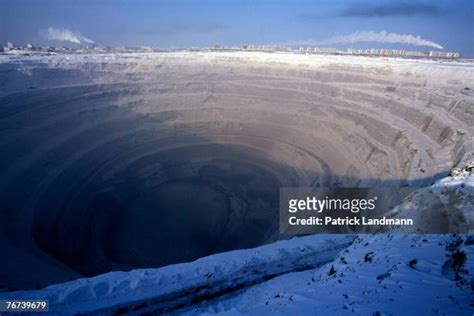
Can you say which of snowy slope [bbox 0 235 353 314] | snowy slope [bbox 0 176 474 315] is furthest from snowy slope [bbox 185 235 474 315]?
snowy slope [bbox 0 235 353 314]

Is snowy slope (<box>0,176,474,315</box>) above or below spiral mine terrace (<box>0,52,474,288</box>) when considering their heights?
below

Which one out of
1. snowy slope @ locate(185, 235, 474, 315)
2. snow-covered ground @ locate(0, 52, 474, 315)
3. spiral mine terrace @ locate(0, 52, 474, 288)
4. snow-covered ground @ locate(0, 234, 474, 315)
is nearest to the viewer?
snowy slope @ locate(185, 235, 474, 315)

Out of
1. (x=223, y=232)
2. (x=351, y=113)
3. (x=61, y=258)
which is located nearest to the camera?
(x=61, y=258)

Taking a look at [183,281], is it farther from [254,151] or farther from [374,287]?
[254,151]

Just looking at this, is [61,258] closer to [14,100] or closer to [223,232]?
[223,232]

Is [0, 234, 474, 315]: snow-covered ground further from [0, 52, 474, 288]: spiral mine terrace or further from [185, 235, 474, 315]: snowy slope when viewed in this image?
[0, 52, 474, 288]: spiral mine terrace

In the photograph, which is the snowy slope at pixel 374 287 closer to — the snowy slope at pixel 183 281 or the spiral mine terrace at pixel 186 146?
the snowy slope at pixel 183 281

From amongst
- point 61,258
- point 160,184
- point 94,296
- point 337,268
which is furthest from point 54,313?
point 160,184

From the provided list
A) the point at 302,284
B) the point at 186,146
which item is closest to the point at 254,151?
the point at 186,146
